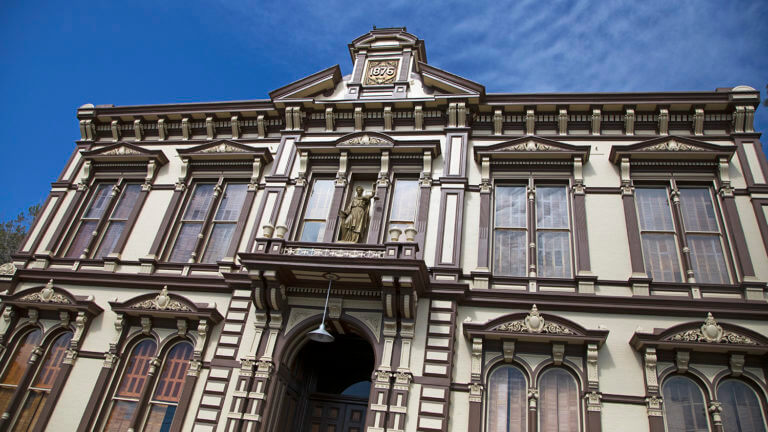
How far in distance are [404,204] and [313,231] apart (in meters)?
2.60

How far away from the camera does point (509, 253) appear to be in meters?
13.5

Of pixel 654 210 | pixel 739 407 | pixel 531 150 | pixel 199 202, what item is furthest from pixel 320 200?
pixel 739 407

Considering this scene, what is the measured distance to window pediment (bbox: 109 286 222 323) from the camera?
43.8 feet

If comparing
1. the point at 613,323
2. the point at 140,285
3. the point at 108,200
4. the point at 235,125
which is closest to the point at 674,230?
the point at 613,323

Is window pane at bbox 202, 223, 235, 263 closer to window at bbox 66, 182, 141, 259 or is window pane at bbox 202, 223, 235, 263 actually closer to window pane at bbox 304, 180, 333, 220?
window pane at bbox 304, 180, 333, 220

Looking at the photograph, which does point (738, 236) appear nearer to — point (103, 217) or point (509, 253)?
point (509, 253)

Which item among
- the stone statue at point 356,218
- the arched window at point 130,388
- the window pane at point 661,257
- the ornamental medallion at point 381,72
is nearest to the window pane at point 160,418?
the arched window at point 130,388

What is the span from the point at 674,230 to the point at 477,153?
5.26 metres

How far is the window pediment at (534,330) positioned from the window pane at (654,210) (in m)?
3.50

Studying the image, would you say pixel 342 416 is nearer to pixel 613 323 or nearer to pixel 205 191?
pixel 613 323

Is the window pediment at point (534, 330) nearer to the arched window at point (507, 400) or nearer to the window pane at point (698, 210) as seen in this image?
the arched window at point (507, 400)

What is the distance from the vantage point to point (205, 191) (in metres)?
16.4

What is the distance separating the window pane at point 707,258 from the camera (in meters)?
12.4

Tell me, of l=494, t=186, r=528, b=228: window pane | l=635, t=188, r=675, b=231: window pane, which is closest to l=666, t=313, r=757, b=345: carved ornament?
l=635, t=188, r=675, b=231: window pane
